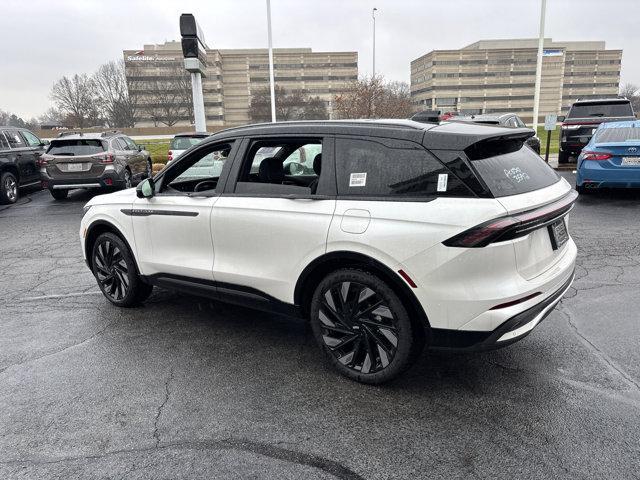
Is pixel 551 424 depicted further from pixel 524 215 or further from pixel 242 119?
pixel 242 119

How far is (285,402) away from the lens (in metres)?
3.02

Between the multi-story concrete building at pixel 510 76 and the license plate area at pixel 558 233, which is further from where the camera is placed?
the multi-story concrete building at pixel 510 76

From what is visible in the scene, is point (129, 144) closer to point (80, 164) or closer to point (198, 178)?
point (80, 164)

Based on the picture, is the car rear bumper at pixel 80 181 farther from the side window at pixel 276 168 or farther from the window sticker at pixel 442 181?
the window sticker at pixel 442 181

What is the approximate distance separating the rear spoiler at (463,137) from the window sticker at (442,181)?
6.6 inches

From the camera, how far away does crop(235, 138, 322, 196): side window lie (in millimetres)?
3420

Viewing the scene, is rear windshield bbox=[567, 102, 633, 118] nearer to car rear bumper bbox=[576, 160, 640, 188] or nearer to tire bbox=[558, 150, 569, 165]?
tire bbox=[558, 150, 569, 165]

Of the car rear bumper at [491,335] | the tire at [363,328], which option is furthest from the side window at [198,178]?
the car rear bumper at [491,335]

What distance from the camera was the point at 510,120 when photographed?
45.2ft

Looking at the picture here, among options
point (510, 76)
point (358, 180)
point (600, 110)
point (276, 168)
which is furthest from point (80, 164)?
point (510, 76)

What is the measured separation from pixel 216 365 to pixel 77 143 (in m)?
10.1

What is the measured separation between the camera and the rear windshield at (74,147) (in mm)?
11500

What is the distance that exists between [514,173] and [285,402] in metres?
2.02

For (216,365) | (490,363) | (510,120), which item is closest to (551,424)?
(490,363)
